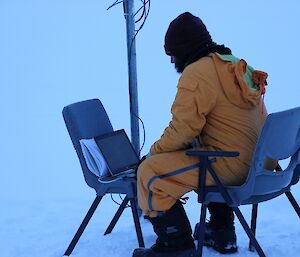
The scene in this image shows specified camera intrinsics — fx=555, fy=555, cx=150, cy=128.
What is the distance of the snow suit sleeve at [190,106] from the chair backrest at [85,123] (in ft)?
2.14

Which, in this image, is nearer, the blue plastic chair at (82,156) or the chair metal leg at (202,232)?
the chair metal leg at (202,232)

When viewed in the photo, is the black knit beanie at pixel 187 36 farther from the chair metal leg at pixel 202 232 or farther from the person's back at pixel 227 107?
the chair metal leg at pixel 202 232

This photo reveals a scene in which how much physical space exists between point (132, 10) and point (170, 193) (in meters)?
1.46

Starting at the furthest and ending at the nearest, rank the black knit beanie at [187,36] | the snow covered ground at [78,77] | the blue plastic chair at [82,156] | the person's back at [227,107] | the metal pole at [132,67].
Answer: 1. the snow covered ground at [78,77]
2. the metal pole at [132,67]
3. the blue plastic chair at [82,156]
4. the black knit beanie at [187,36]
5. the person's back at [227,107]

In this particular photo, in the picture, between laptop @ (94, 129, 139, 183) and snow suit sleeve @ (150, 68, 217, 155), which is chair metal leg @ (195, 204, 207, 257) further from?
laptop @ (94, 129, 139, 183)

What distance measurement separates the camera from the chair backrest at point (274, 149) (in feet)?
8.20

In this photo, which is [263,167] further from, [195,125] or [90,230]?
[90,230]

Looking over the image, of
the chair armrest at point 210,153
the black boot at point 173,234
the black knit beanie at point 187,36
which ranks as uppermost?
the black knit beanie at point 187,36

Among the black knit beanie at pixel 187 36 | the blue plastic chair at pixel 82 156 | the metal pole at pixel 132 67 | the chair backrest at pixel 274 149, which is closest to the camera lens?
the chair backrest at pixel 274 149

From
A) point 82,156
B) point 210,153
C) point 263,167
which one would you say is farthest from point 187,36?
point 82,156

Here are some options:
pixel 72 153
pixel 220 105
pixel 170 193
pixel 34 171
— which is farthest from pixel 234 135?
pixel 72 153

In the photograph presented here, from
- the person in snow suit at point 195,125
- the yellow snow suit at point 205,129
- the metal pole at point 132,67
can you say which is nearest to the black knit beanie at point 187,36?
the person in snow suit at point 195,125

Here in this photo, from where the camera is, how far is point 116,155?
10.3 feet

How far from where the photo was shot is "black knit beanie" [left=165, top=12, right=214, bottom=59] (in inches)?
108
